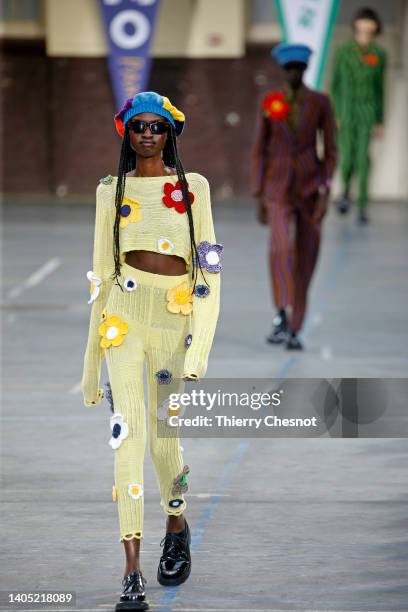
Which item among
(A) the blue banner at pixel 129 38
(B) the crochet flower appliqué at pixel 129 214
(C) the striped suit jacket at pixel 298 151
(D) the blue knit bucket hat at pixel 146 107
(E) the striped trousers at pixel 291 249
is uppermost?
(D) the blue knit bucket hat at pixel 146 107

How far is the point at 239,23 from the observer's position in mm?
23578

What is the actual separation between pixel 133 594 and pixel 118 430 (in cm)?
57

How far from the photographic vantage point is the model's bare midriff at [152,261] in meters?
6.20

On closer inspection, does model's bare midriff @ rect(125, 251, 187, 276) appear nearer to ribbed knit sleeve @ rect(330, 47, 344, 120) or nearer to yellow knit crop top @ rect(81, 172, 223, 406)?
yellow knit crop top @ rect(81, 172, 223, 406)

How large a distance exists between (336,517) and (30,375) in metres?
4.15

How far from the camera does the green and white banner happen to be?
21672mm

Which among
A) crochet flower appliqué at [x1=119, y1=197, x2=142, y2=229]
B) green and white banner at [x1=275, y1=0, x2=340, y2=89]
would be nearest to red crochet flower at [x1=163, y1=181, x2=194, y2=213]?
crochet flower appliqué at [x1=119, y1=197, x2=142, y2=229]

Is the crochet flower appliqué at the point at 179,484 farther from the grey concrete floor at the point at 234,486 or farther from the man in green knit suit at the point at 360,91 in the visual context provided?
the man in green knit suit at the point at 360,91

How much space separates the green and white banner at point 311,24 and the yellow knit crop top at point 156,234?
51.7ft

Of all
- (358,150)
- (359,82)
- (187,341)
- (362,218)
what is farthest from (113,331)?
(362,218)

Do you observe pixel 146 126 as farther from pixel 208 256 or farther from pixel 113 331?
pixel 113 331

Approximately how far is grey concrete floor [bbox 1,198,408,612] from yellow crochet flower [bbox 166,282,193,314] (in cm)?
103

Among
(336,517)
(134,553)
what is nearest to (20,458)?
(336,517)

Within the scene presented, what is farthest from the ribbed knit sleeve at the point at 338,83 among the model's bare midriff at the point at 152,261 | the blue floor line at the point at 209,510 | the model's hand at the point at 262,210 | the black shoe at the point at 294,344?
the model's bare midriff at the point at 152,261
